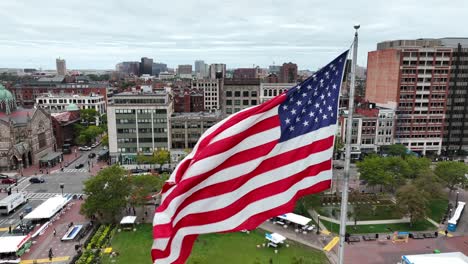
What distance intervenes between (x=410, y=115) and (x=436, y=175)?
1479 inches

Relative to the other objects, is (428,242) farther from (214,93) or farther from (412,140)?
(214,93)

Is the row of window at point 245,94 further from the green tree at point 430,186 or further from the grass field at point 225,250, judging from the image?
the grass field at point 225,250

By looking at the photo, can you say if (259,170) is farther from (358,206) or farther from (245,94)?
(245,94)

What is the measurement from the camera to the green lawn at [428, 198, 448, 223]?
5852cm

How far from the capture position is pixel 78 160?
10069cm

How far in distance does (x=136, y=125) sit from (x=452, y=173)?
236 ft

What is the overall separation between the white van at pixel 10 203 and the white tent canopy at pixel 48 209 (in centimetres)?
664

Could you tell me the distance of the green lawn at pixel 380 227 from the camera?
5262cm

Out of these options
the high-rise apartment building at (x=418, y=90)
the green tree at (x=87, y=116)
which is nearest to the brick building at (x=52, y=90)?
the green tree at (x=87, y=116)

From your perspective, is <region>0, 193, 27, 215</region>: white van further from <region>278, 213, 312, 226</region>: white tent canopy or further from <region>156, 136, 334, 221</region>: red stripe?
<region>156, 136, 334, 221</region>: red stripe

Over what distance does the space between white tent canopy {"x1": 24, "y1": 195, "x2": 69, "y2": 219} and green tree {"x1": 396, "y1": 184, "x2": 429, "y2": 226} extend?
55.4 meters

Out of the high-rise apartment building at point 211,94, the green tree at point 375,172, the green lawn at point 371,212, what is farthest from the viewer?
the high-rise apartment building at point 211,94

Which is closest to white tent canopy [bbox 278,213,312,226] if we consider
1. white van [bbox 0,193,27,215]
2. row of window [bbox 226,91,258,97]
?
row of window [bbox 226,91,258,97]

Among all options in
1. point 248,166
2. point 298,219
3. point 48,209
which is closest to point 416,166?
point 298,219
